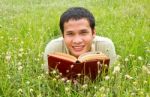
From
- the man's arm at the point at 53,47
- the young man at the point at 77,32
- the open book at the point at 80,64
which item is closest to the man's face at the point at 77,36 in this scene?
the young man at the point at 77,32

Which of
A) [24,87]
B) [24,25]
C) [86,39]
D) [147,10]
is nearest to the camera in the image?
[24,87]

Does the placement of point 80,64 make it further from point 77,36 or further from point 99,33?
point 99,33

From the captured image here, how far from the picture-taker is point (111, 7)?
824 cm

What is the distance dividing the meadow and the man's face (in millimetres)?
285

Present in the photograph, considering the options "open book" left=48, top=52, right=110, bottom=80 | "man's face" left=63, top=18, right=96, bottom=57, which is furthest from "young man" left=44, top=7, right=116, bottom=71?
"open book" left=48, top=52, right=110, bottom=80

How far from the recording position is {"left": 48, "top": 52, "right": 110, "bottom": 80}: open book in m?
3.35

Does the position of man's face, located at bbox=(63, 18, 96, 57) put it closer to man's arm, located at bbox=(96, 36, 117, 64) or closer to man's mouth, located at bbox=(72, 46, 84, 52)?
man's mouth, located at bbox=(72, 46, 84, 52)

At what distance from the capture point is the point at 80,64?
334 centimetres

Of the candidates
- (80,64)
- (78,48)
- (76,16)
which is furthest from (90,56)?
(76,16)

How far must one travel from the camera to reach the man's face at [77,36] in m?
3.66

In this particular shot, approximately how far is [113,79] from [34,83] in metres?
0.61

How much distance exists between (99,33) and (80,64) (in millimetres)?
2394

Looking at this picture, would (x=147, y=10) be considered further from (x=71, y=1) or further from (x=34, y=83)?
(x=34, y=83)

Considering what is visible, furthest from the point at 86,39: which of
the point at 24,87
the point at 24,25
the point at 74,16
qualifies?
the point at 24,25
